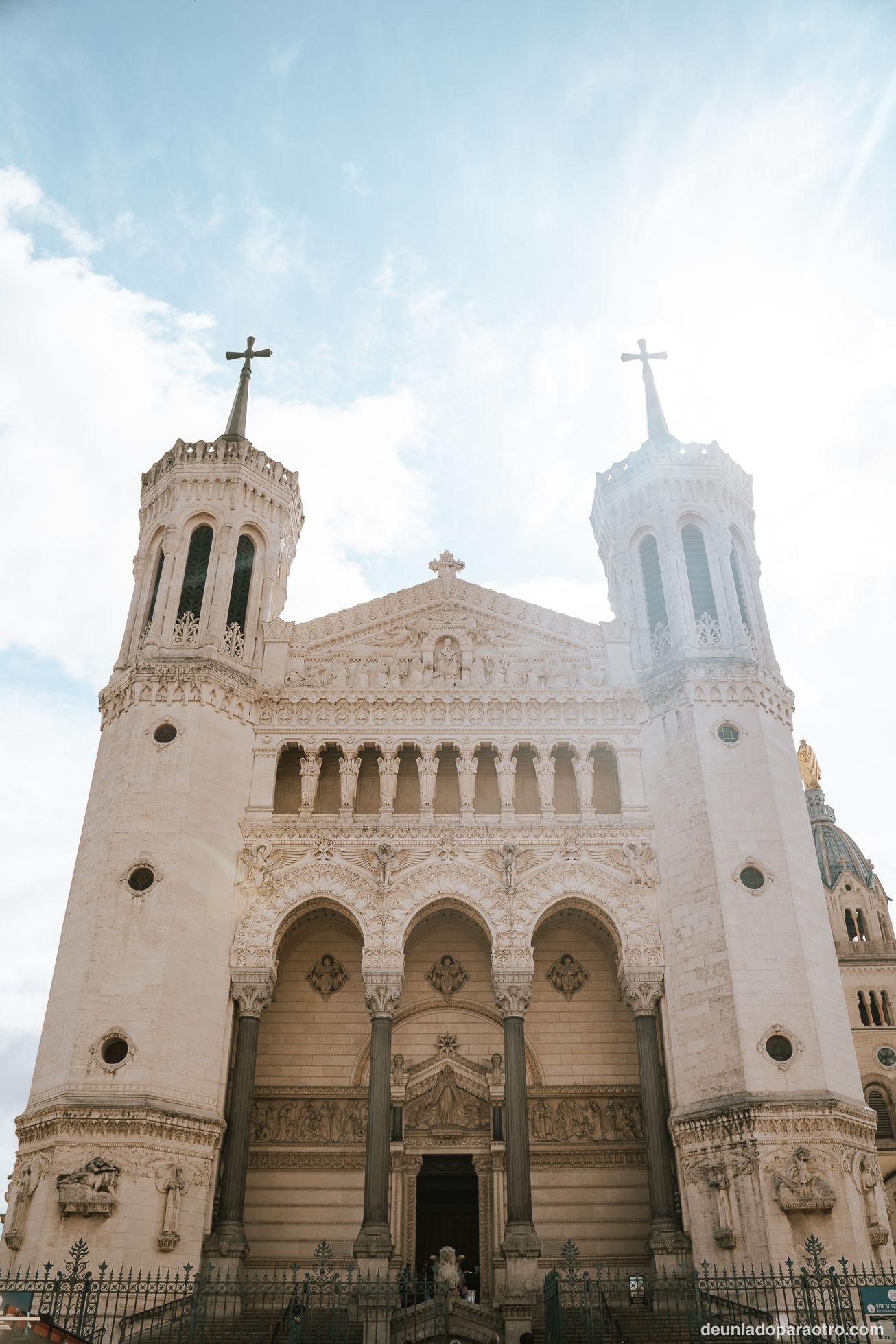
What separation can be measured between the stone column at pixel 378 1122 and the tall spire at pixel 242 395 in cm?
1612

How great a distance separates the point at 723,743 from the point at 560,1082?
8751mm

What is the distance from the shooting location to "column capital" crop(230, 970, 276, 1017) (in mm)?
22875

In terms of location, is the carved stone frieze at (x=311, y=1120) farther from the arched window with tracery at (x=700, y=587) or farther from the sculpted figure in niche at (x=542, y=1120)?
the arched window with tracery at (x=700, y=587)

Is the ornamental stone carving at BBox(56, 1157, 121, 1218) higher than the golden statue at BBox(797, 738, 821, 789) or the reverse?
the reverse

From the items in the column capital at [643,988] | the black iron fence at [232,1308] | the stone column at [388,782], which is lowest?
the black iron fence at [232,1308]

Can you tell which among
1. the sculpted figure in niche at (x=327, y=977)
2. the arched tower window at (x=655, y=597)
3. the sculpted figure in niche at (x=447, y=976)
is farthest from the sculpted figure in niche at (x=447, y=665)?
the sculpted figure in niche at (x=327, y=977)

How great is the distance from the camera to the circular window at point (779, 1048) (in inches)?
826

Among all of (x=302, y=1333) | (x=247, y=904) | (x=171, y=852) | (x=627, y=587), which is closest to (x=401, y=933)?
(x=247, y=904)

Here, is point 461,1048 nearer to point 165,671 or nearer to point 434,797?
point 434,797

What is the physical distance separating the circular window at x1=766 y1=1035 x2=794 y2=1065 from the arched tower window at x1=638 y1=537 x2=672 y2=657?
32.3 feet

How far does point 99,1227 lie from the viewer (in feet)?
63.4

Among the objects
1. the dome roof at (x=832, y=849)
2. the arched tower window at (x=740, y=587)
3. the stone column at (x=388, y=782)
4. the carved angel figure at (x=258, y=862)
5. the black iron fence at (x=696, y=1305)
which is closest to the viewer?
the black iron fence at (x=696, y=1305)

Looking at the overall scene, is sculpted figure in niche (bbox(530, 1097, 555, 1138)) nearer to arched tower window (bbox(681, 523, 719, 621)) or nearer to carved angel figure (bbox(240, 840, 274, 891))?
carved angel figure (bbox(240, 840, 274, 891))

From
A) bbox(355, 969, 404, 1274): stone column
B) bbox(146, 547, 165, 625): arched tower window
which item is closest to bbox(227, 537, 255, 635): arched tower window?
bbox(146, 547, 165, 625): arched tower window
